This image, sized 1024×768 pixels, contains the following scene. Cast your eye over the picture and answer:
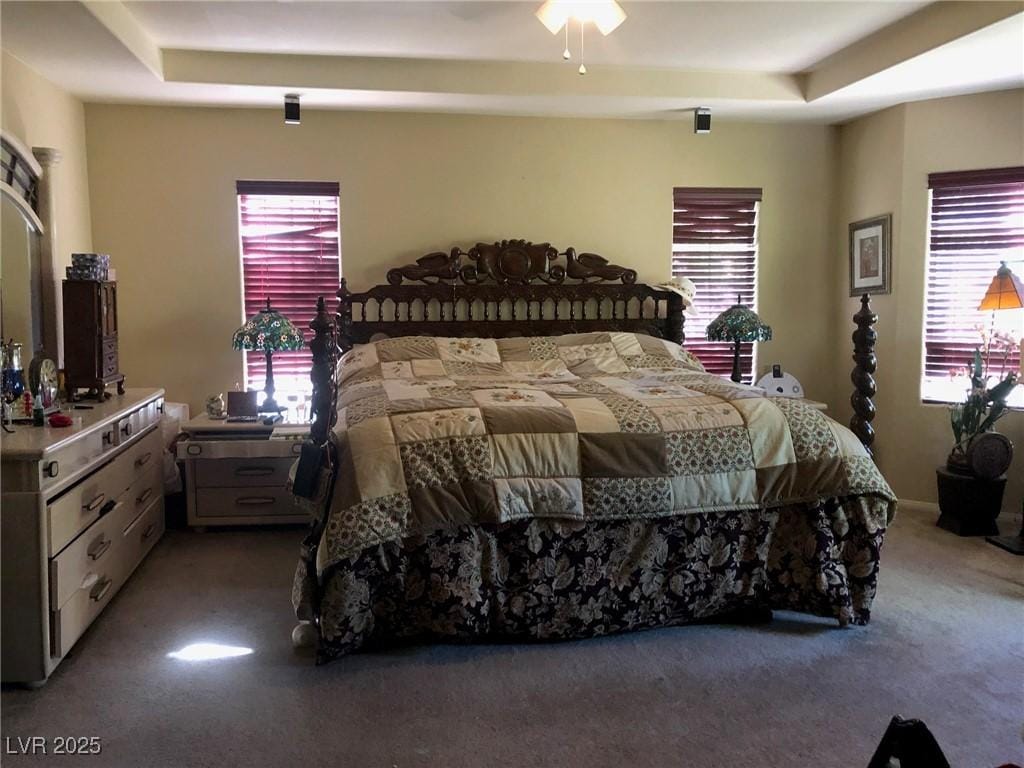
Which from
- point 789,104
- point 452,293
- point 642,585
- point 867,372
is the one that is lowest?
point 642,585

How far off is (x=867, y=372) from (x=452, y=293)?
2362 mm

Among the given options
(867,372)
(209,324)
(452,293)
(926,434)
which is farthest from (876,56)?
(209,324)

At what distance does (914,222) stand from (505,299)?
8.02ft

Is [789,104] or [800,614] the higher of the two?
[789,104]

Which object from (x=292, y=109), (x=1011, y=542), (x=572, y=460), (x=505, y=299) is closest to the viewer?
(x=572, y=460)

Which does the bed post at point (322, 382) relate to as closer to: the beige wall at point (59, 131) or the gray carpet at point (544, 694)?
the gray carpet at point (544, 694)

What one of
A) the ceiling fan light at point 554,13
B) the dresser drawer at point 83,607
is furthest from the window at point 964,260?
the dresser drawer at point 83,607

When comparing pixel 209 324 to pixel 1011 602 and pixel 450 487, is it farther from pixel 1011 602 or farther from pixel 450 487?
pixel 1011 602

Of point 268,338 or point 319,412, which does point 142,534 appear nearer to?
point 268,338

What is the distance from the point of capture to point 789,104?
14.4ft

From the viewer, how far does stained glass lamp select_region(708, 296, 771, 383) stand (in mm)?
4480

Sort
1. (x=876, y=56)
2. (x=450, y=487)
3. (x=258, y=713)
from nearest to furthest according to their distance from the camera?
(x=258, y=713), (x=450, y=487), (x=876, y=56)

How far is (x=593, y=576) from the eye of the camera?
8.56 feet

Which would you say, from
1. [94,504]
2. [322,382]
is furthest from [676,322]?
[94,504]
